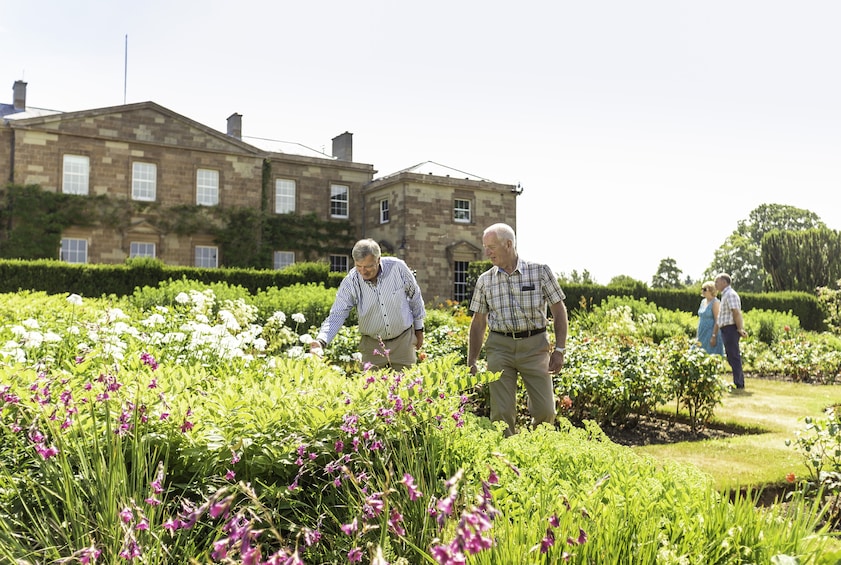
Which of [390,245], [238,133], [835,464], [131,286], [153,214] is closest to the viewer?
[835,464]

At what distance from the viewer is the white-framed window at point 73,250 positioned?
76.8ft

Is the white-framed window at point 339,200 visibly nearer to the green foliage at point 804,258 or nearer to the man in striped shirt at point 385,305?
the man in striped shirt at point 385,305

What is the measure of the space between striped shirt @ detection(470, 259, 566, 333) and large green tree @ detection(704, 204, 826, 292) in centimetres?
4981

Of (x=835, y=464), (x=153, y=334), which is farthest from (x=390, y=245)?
(x=835, y=464)

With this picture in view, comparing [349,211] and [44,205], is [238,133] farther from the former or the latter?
[44,205]

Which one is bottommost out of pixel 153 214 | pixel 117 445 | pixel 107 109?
pixel 117 445

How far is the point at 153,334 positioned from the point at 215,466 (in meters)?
3.73

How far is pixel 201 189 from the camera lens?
1009 inches

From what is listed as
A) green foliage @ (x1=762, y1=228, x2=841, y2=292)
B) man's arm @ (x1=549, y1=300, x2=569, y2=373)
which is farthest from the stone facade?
man's arm @ (x1=549, y1=300, x2=569, y2=373)

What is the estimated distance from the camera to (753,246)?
169 ft

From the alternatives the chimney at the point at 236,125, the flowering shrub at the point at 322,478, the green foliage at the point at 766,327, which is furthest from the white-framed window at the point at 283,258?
the flowering shrub at the point at 322,478

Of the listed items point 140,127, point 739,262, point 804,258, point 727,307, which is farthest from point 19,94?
point 739,262

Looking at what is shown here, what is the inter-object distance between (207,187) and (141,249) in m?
3.42

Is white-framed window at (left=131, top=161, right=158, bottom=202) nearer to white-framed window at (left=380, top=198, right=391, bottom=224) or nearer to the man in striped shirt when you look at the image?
white-framed window at (left=380, top=198, right=391, bottom=224)
